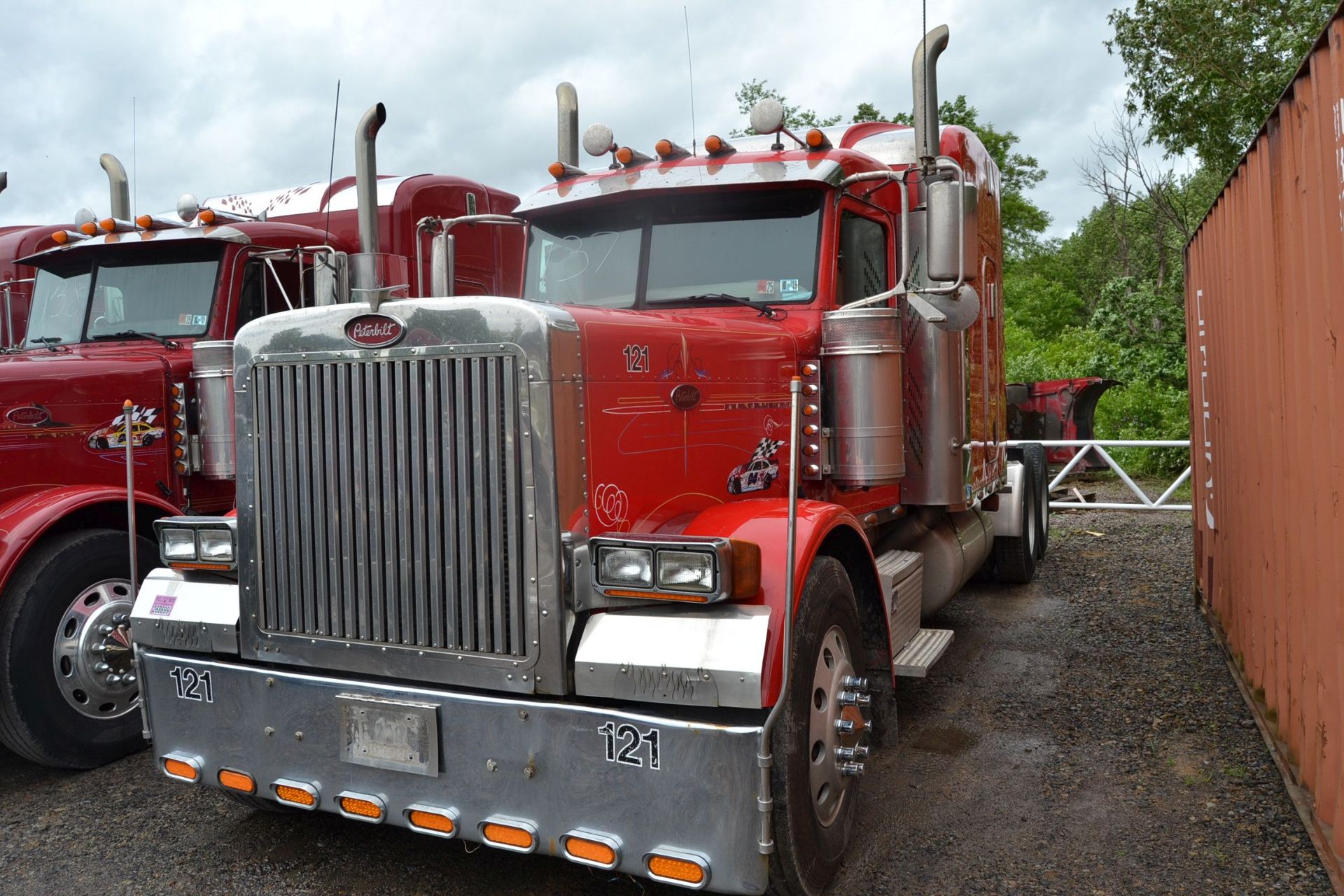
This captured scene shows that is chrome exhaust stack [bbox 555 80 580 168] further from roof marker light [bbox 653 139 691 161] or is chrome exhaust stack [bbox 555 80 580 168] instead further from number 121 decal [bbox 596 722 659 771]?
number 121 decal [bbox 596 722 659 771]

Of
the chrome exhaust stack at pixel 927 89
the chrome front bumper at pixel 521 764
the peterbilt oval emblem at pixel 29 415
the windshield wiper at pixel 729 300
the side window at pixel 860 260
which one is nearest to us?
the chrome front bumper at pixel 521 764

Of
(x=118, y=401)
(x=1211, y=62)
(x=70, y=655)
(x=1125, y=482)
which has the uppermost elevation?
(x=1211, y=62)

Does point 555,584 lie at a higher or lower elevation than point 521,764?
higher

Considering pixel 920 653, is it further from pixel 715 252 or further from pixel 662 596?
pixel 662 596

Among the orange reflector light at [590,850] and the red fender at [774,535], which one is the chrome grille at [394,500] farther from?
the red fender at [774,535]

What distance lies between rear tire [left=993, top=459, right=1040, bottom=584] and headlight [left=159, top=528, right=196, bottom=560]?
6.10 meters

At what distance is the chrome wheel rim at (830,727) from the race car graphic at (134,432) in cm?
349

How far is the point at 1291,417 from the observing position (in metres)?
4.17

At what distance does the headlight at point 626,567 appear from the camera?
292 cm

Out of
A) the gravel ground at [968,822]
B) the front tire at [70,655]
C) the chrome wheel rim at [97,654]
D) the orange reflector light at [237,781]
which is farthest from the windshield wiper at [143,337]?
the orange reflector light at [237,781]

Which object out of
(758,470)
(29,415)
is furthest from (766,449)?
(29,415)

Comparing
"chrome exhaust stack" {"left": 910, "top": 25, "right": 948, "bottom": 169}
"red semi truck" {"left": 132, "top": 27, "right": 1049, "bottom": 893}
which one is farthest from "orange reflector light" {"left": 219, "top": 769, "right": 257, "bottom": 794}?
"chrome exhaust stack" {"left": 910, "top": 25, "right": 948, "bottom": 169}

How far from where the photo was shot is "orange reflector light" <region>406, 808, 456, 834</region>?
10.2ft

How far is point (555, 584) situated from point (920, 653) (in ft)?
7.59
